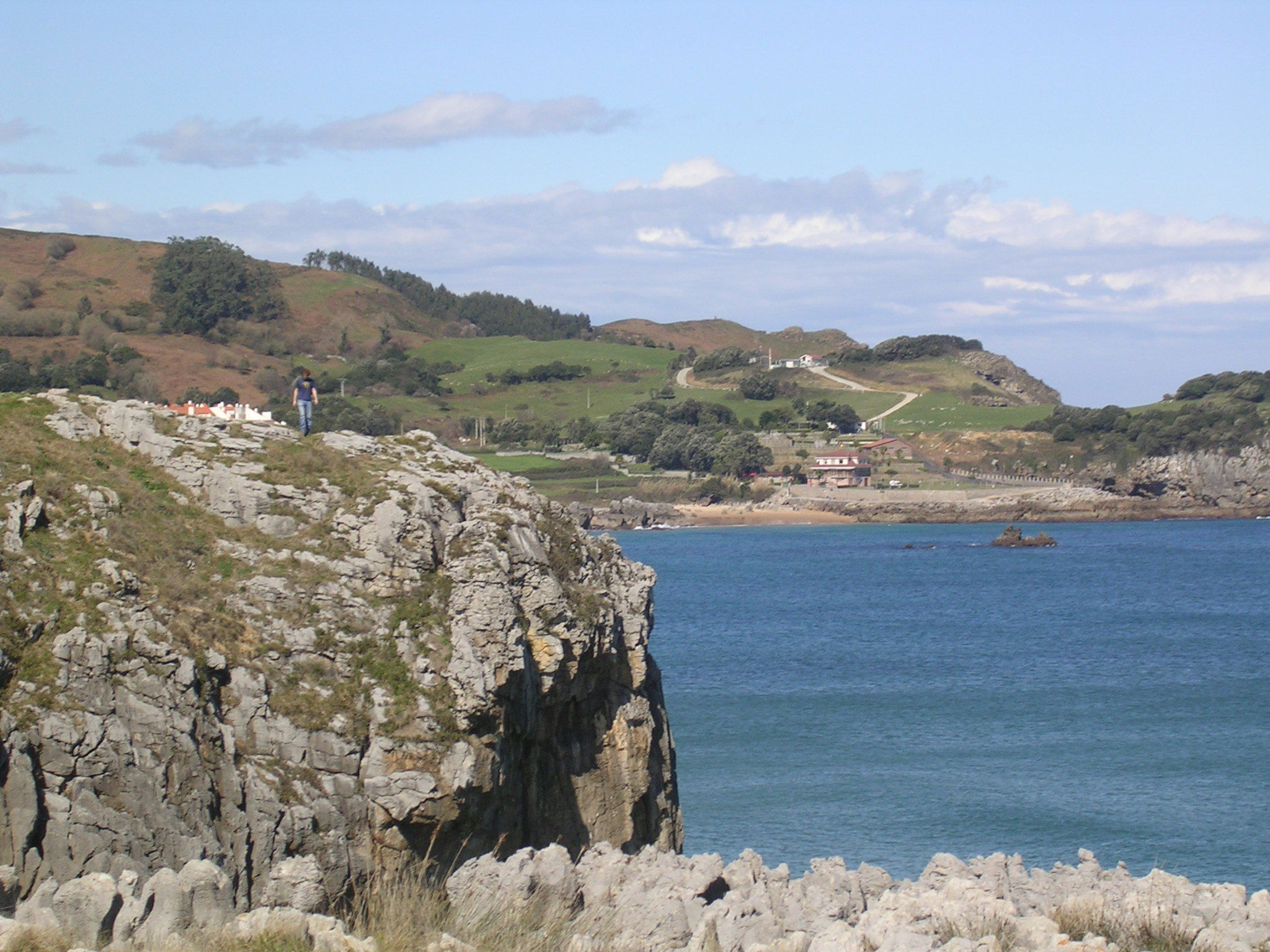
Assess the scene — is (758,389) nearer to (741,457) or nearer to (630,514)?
(741,457)

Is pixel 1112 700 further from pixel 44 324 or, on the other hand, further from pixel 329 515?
pixel 44 324

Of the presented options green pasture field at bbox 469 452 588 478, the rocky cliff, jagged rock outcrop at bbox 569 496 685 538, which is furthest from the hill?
the rocky cliff

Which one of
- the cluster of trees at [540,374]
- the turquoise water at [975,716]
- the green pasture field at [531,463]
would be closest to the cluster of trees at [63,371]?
the turquoise water at [975,716]

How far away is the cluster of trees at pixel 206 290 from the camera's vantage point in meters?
176

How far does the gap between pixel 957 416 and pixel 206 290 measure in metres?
102

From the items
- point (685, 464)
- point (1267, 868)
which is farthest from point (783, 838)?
point (685, 464)

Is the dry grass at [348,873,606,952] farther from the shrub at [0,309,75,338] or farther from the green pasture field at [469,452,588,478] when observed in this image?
the shrub at [0,309,75,338]

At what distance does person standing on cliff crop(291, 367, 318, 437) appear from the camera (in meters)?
19.0

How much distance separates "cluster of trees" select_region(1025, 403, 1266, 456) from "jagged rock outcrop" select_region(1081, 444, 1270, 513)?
11.1ft

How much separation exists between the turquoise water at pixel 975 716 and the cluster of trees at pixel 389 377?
309 ft

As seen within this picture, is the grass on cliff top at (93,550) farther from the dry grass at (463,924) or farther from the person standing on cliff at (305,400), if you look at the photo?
the dry grass at (463,924)

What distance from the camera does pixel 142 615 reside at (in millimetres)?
13164

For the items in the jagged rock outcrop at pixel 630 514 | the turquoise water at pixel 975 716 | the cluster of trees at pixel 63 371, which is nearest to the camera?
the turquoise water at pixel 975 716

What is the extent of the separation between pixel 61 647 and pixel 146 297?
583 feet
